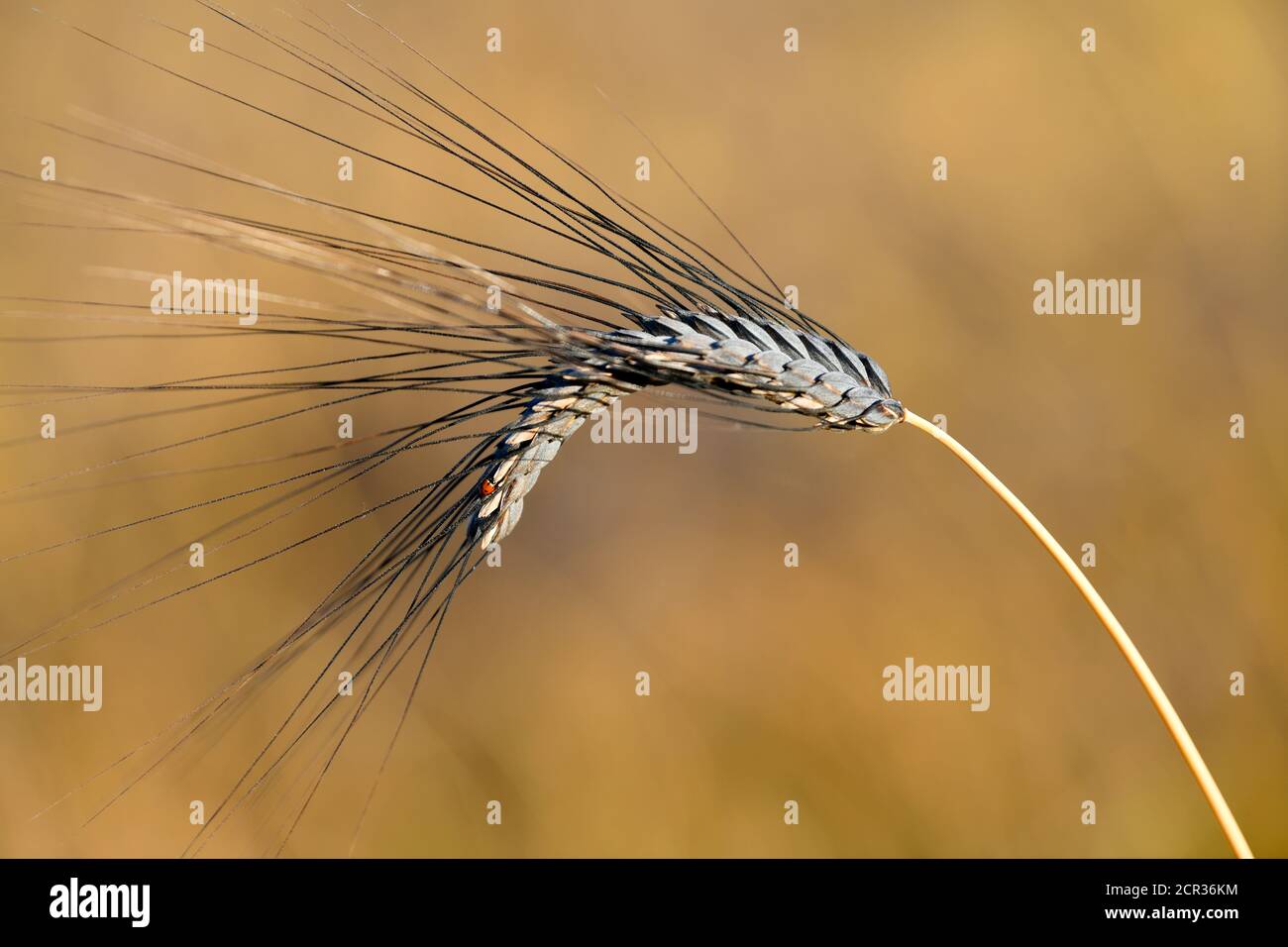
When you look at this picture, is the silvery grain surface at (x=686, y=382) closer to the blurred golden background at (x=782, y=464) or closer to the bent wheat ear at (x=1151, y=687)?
the bent wheat ear at (x=1151, y=687)

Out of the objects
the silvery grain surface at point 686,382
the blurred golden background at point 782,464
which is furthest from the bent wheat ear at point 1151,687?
the blurred golden background at point 782,464

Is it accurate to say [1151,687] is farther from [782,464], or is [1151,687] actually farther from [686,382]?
[782,464]

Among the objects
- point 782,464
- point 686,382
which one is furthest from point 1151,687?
point 782,464

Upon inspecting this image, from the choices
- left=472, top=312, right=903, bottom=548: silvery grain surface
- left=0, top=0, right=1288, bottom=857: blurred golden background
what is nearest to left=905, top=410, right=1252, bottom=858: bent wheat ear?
left=472, top=312, right=903, bottom=548: silvery grain surface

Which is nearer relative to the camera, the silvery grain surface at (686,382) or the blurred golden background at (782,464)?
the silvery grain surface at (686,382)

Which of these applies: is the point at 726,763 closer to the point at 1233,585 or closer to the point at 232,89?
the point at 1233,585

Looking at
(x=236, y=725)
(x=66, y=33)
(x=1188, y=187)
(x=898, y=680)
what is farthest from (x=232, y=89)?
(x=1188, y=187)

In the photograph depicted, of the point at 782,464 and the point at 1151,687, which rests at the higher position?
the point at 782,464

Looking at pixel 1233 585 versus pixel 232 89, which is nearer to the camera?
pixel 1233 585
